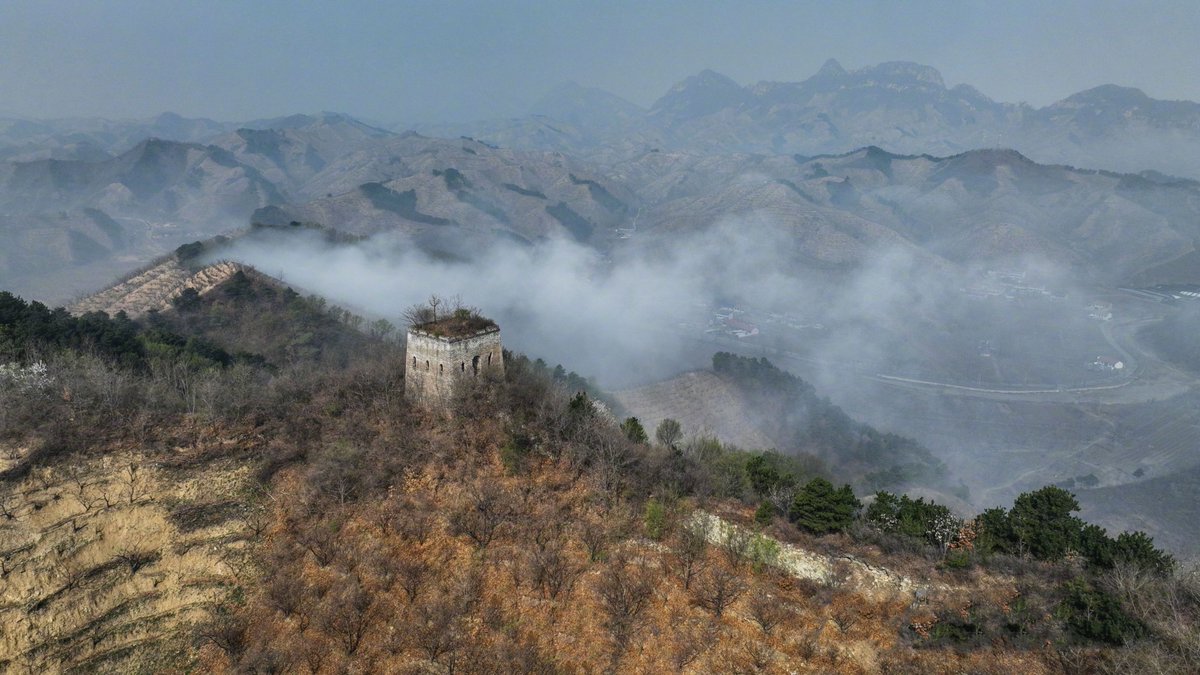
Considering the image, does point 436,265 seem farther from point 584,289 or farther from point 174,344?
point 174,344

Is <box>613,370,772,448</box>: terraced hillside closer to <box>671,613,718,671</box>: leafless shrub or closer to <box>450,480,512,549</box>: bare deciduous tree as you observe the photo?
<box>450,480,512,549</box>: bare deciduous tree

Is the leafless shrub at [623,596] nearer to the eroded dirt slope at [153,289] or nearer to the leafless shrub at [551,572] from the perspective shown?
the leafless shrub at [551,572]

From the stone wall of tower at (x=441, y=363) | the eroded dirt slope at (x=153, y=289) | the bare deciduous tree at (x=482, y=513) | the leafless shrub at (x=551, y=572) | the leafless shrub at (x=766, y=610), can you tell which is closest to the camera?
the leafless shrub at (x=766, y=610)

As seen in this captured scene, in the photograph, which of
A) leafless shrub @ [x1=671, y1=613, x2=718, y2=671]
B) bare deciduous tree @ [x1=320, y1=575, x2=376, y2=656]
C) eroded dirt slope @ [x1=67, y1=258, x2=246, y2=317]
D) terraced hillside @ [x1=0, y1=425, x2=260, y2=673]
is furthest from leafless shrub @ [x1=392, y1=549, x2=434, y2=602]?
eroded dirt slope @ [x1=67, y1=258, x2=246, y2=317]

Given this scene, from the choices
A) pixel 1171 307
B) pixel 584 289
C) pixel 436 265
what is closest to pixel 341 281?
pixel 436 265

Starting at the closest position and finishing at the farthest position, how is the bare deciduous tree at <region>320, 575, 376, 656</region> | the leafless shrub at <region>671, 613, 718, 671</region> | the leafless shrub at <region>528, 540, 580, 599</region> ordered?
the leafless shrub at <region>671, 613, 718, 671</region>
the bare deciduous tree at <region>320, 575, 376, 656</region>
the leafless shrub at <region>528, 540, 580, 599</region>

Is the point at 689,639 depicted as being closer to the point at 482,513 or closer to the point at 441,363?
the point at 482,513

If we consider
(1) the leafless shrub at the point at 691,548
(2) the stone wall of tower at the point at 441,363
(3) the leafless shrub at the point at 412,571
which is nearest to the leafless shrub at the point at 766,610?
(1) the leafless shrub at the point at 691,548
